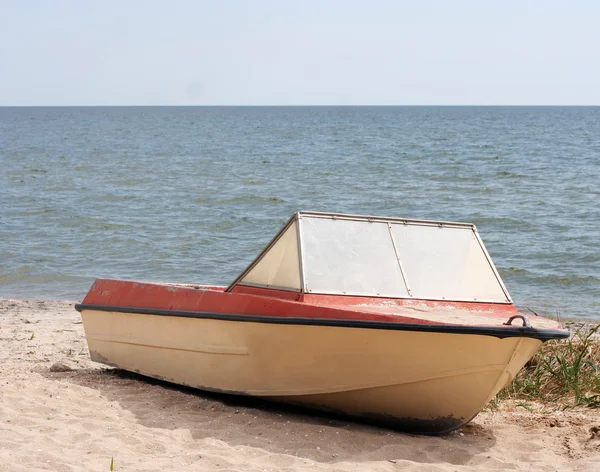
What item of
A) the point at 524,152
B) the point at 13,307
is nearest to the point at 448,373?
the point at 13,307

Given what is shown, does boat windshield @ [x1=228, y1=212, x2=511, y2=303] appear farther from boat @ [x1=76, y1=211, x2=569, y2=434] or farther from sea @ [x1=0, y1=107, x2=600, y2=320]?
sea @ [x1=0, y1=107, x2=600, y2=320]

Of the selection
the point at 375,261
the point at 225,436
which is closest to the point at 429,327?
the point at 375,261

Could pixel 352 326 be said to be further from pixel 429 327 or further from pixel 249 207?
pixel 249 207

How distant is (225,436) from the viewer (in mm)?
5379

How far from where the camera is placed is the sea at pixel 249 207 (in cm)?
1403

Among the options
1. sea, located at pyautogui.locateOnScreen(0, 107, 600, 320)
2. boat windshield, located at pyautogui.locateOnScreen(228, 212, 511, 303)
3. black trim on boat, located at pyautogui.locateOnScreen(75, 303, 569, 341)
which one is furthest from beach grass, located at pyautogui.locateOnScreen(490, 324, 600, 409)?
sea, located at pyautogui.locateOnScreen(0, 107, 600, 320)

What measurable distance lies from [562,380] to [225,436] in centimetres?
321

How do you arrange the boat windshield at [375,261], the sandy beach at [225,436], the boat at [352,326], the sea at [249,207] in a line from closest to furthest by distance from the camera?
the sandy beach at [225,436] < the boat at [352,326] < the boat windshield at [375,261] < the sea at [249,207]

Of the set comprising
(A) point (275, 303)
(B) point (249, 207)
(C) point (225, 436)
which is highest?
(B) point (249, 207)

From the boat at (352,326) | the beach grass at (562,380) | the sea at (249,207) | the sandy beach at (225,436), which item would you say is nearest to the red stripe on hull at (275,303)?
the boat at (352,326)

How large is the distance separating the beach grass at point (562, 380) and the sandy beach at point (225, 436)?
0.92 feet

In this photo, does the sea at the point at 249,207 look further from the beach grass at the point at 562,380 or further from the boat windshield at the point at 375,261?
the boat windshield at the point at 375,261

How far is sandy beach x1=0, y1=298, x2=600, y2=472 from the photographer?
4.85 meters

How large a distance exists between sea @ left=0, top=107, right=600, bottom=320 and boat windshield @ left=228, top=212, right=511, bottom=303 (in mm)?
6028
